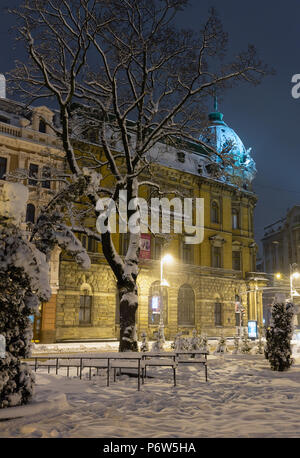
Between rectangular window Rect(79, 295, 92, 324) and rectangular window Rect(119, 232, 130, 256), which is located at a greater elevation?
rectangular window Rect(119, 232, 130, 256)

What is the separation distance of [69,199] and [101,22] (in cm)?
817

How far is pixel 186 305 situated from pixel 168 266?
435cm

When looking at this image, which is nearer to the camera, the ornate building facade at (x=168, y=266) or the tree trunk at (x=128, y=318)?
the tree trunk at (x=128, y=318)

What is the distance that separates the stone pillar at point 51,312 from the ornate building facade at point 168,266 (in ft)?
0.21

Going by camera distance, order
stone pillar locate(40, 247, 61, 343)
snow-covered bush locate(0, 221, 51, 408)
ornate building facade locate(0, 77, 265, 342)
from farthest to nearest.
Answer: ornate building facade locate(0, 77, 265, 342) → stone pillar locate(40, 247, 61, 343) → snow-covered bush locate(0, 221, 51, 408)

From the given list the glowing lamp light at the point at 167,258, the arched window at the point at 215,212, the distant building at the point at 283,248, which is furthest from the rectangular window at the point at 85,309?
the distant building at the point at 283,248

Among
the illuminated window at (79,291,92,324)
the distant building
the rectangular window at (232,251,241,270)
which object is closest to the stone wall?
the illuminated window at (79,291,92,324)

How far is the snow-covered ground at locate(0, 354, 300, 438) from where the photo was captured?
6.09 meters

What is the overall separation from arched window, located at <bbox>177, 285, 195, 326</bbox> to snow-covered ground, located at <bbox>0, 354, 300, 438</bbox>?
26.1 metres

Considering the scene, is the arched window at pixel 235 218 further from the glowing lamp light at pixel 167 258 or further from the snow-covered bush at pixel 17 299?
the snow-covered bush at pixel 17 299

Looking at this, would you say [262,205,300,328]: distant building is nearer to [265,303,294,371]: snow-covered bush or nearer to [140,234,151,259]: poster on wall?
[140,234,151,259]: poster on wall

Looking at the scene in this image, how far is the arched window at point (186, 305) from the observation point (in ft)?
124

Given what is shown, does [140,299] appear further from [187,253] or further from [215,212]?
[215,212]

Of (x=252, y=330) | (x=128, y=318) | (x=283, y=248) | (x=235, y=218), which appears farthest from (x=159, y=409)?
(x=283, y=248)
